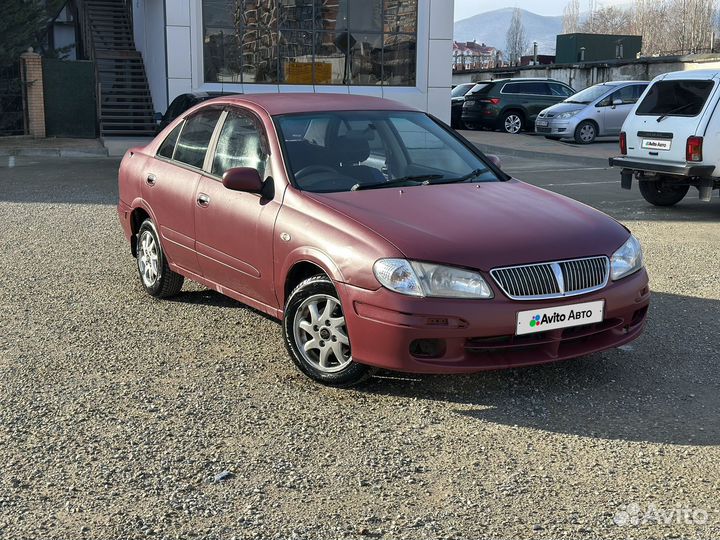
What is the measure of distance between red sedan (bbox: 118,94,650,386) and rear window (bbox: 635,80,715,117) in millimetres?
6096

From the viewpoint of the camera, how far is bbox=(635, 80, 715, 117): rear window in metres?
11.2

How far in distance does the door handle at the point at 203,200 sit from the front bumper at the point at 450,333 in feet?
5.27

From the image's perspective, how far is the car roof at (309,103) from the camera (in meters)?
5.88

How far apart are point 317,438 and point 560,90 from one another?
2541cm

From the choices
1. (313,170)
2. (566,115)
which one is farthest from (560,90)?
(313,170)

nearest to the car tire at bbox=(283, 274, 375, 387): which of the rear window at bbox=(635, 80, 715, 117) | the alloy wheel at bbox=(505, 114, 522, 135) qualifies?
the rear window at bbox=(635, 80, 715, 117)

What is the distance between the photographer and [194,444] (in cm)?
418

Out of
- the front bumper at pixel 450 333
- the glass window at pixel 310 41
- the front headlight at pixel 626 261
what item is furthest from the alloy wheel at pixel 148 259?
the glass window at pixel 310 41

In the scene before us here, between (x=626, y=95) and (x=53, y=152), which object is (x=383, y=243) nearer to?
(x=53, y=152)

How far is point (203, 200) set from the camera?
5898 mm

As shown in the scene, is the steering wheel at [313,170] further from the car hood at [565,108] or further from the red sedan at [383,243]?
the car hood at [565,108]

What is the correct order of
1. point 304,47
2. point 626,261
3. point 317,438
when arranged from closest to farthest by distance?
point 317,438 < point 626,261 < point 304,47

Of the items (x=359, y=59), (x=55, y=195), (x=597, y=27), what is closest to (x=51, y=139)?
(x=359, y=59)

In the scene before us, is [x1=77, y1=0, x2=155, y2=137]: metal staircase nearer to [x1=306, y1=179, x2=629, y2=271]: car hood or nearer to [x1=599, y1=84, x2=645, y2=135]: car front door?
[x1=599, y1=84, x2=645, y2=135]: car front door
